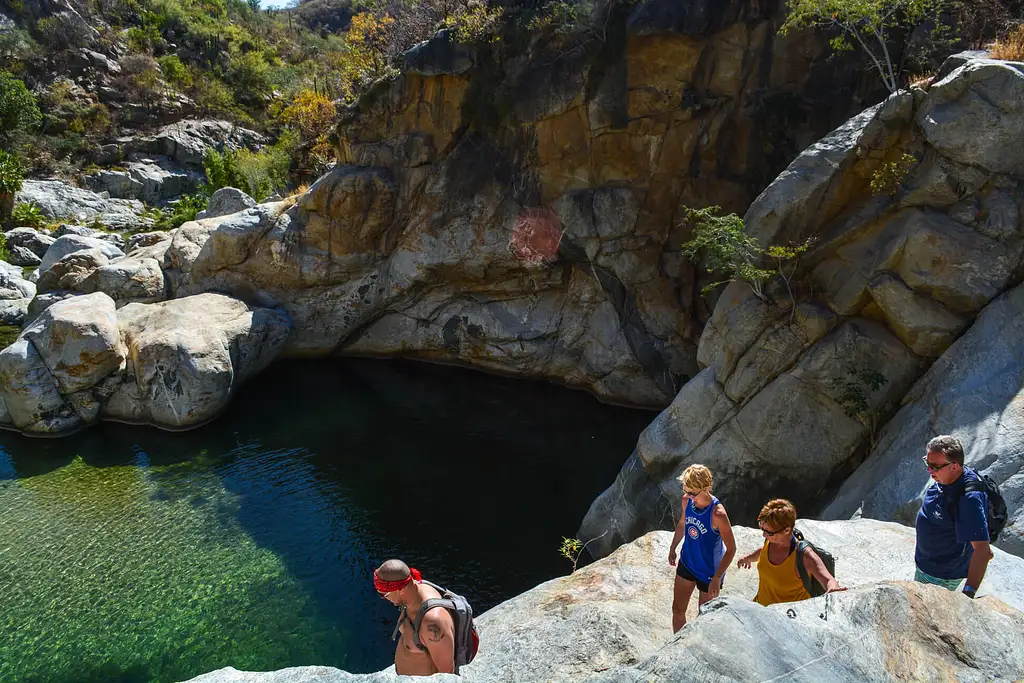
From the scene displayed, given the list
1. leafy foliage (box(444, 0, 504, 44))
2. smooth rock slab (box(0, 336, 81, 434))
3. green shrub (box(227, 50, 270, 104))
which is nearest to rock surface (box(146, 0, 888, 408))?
leafy foliage (box(444, 0, 504, 44))

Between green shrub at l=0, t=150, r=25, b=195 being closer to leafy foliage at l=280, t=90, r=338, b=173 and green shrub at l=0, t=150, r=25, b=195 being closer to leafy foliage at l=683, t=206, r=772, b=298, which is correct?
leafy foliage at l=280, t=90, r=338, b=173

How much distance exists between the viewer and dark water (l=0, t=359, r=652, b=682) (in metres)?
10.4

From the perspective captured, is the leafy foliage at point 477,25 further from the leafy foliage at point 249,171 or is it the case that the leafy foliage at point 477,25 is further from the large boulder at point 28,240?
the large boulder at point 28,240

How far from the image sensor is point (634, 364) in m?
20.0

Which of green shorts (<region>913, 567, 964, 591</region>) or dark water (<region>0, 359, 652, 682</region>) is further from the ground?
green shorts (<region>913, 567, 964, 591</region>)

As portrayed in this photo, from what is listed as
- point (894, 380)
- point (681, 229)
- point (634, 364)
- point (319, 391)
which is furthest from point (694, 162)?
point (319, 391)

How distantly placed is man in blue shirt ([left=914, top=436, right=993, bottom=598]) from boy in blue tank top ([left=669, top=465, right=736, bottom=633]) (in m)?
1.47

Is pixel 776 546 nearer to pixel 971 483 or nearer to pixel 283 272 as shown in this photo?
pixel 971 483

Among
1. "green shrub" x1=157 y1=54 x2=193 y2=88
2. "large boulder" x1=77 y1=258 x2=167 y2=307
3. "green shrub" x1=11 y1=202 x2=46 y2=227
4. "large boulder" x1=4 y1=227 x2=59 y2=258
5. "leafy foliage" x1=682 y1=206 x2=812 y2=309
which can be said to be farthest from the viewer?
"green shrub" x1=157 y1=54 x2=193 y2=88

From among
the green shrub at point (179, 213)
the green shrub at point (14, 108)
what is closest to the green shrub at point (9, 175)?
the green shrub at point (14, 108)

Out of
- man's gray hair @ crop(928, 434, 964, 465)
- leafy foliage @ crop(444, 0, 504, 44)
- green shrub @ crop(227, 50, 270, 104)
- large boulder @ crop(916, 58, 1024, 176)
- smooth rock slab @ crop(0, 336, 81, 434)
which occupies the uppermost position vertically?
green shrub @ crop(227, 50, 270, 104)

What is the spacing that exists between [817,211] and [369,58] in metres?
27.6

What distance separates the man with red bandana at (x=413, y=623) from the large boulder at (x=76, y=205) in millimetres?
45340

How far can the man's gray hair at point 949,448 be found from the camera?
4645 mm
